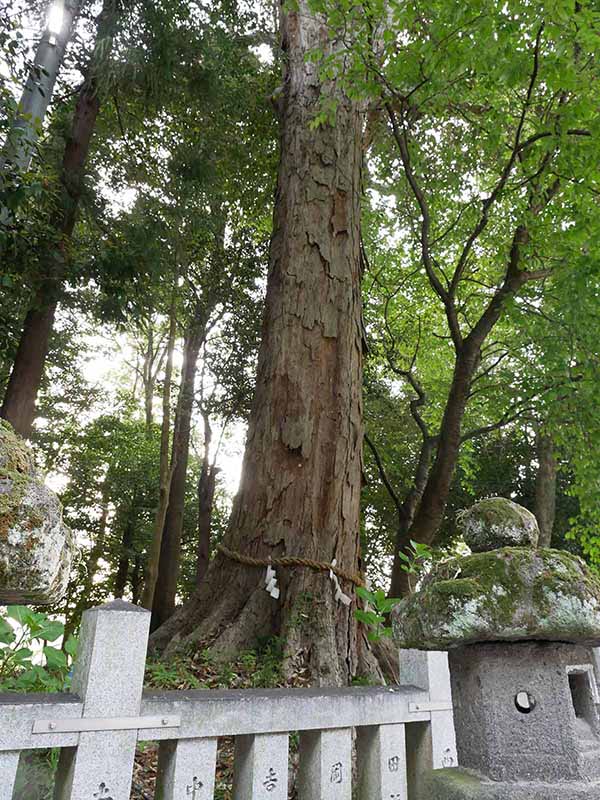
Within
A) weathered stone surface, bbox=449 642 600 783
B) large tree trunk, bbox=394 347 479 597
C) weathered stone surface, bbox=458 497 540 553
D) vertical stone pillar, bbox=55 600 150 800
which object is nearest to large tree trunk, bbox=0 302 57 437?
large tree trunk, bbox=394 347 479 597

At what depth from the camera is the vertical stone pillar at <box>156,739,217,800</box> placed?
159 centimetres

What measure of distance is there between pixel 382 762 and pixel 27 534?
169cm

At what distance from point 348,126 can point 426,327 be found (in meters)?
5.85

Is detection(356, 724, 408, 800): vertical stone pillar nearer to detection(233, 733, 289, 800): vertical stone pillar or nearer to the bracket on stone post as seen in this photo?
the bracket on stone post

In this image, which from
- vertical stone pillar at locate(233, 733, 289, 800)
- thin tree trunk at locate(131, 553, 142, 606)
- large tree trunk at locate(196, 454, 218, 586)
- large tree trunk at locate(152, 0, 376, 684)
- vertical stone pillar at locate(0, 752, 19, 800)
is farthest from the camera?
thin tree trunk at locate(131, 553, 142, 606)

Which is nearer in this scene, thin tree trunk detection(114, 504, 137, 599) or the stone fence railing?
the stone fence railing

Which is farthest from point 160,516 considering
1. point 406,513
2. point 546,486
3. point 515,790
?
point 515,790

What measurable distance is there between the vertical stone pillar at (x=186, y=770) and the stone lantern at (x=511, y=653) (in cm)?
69

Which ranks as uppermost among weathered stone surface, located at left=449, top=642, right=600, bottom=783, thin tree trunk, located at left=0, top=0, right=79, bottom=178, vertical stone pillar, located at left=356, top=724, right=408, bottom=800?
thin tree trunk, located at left=0, top=0, right=79, bottom=178

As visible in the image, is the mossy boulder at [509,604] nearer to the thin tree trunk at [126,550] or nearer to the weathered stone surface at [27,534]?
the weathered stone surface at [27,534]

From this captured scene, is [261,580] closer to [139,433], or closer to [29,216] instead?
[29,216]

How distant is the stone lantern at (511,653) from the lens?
1.64 m

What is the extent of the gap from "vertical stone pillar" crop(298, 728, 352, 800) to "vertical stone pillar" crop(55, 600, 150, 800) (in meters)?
0.63

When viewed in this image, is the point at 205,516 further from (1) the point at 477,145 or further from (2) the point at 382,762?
(2) the point at 382,762
